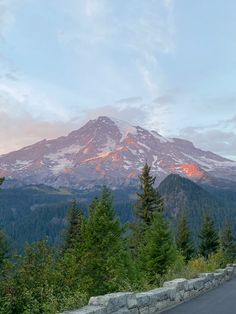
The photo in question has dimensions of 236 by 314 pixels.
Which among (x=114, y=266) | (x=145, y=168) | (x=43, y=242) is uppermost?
(x=145, y=168)

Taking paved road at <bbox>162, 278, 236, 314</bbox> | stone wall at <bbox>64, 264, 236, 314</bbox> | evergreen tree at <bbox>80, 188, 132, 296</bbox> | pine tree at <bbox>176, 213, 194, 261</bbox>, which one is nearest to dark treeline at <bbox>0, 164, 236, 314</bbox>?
evergreen tree at <bbox>80, 188, 132, 296</bbox>

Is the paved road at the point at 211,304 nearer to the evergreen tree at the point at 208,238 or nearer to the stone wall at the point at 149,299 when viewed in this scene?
the stone wall at the point at 149,299

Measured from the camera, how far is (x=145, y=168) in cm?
6228

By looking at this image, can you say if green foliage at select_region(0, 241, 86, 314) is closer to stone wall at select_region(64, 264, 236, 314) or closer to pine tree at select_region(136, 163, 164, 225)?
stone wall at select_region(64, 264, 236, 314)

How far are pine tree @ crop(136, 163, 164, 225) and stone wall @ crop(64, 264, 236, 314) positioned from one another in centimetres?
3662

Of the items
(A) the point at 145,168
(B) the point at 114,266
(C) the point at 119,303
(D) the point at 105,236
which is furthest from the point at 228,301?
(A) the point at 145,168

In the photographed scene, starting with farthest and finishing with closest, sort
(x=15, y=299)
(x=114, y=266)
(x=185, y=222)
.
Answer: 1. (x=185, y=222)
2. (x=114, y=266)
3. (x=15, y=299)

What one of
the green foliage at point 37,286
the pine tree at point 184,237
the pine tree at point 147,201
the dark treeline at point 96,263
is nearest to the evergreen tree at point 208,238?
the pine tree at point 184,237

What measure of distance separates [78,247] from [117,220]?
3333mm

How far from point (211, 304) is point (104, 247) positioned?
58.0ft

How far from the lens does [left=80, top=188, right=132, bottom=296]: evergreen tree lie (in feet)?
100

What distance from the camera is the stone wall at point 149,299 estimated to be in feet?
36.7

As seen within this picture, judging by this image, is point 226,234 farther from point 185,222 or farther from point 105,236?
point 105,236

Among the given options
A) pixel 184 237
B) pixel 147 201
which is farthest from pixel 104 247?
pixel 184 237
